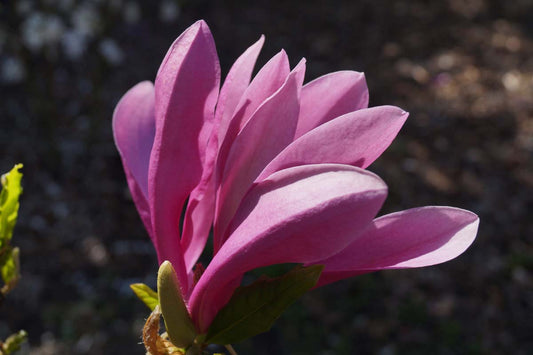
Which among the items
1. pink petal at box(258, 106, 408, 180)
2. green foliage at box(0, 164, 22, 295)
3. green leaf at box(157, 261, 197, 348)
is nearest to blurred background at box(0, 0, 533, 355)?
green foliage at box(0, 164, 22, 295)

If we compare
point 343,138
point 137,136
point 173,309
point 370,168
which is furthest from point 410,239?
point 370,168

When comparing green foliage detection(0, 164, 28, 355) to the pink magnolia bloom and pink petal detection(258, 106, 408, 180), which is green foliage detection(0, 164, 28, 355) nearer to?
the pink magnolia bloom

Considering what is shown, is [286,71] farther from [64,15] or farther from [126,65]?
[126,65]

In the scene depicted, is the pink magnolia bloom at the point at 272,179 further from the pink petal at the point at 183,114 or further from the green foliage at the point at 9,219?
the green foliage at the point at 9,219

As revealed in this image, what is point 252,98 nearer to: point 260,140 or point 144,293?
point 260,140

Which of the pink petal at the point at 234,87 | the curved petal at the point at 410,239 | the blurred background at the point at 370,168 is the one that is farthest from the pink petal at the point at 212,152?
the blurred background at the point at 370,168
